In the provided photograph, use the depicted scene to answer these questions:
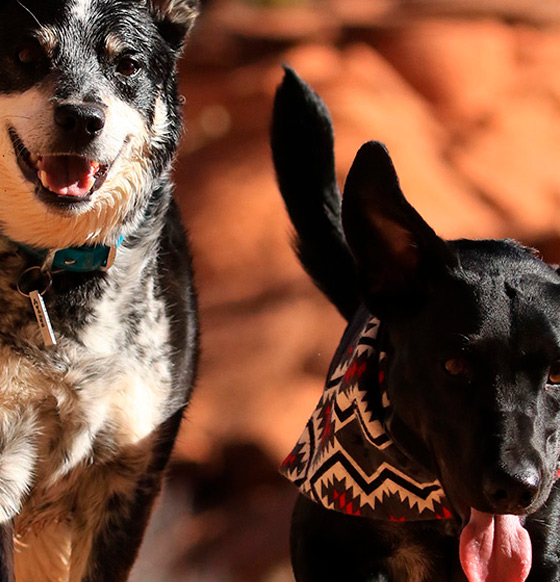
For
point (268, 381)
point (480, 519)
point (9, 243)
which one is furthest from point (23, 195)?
point (268, 381)

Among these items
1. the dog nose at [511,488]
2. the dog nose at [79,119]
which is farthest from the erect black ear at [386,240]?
the dog nose at [79,119]

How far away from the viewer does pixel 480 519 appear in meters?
2.04

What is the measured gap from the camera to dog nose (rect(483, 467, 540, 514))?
1.87 m

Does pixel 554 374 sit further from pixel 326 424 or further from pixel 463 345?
pixel 326 424

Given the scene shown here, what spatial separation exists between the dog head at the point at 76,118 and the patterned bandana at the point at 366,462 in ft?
2.29

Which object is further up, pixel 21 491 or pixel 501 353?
pixel 501 353

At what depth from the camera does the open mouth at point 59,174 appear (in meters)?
2.31

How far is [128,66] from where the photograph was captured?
250cm

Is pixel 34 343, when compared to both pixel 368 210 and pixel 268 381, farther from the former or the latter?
pixel 268 381

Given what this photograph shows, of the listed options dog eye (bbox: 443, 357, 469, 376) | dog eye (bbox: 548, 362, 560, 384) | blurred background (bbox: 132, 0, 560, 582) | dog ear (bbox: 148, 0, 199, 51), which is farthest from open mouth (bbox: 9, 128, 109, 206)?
blurred background (bbox: 132, 0, 560, 582)

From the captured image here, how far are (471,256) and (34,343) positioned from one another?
103cm

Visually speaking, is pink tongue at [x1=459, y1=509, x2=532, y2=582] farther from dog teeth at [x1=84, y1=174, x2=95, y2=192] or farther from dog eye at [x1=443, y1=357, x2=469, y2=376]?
dog teeth at [x1=84, y1=174, x2=95, y2=192]

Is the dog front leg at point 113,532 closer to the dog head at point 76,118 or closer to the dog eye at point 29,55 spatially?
the dog head at point 76,118

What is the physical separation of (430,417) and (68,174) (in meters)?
1.00
